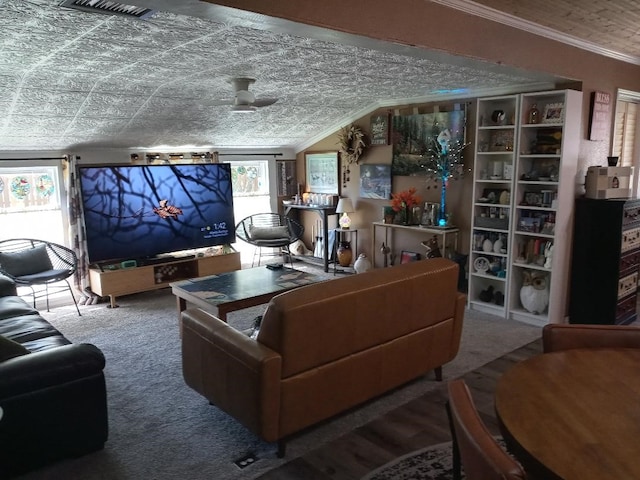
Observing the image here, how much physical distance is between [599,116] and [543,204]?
37.2 inches

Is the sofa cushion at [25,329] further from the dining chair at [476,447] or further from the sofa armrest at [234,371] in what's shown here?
the dining chair at [476,447]

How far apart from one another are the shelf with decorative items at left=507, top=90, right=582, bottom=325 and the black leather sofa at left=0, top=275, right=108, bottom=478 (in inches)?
147

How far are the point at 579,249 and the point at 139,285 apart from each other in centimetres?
460

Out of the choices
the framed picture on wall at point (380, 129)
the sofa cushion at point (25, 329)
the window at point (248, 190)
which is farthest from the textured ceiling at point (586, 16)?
the window at point (248, 190)

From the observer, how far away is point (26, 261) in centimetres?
484

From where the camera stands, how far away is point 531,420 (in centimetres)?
148

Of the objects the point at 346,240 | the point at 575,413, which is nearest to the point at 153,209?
the point at 346,240

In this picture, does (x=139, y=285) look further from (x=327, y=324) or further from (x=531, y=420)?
(x=531, y=420)

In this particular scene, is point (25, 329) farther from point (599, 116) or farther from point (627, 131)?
point (627, 131)

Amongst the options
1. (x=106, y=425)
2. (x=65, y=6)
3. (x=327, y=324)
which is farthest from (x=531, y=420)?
(x=65, y=6)

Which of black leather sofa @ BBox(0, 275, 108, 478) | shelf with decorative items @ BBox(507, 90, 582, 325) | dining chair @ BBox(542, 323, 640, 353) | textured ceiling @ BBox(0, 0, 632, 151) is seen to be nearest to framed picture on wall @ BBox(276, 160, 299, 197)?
textured ceiling @ BBox(0, 0, 632, 151)

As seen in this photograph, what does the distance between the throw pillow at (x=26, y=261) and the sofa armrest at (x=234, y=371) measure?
273cm

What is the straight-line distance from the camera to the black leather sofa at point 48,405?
2.36 m

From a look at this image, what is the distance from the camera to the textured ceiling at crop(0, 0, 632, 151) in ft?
9.62
